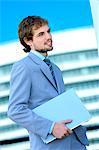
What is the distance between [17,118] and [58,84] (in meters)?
0.26

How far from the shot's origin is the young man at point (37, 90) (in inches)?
64.2

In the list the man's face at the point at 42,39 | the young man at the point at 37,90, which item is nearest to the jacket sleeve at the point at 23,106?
the young man at the point at 37,90

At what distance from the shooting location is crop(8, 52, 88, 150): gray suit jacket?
1635 mm

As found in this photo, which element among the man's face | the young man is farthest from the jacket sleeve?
the man's face

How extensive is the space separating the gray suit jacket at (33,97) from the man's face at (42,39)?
0.06 m

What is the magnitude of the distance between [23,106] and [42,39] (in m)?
0.32

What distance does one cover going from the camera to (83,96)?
138 ft

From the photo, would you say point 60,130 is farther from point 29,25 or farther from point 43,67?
point 29,25

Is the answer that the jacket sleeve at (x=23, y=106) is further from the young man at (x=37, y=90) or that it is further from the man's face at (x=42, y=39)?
the man's face at (x=42, y=39)

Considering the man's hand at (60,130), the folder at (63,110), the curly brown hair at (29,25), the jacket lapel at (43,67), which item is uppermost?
the curly brown hair at (29,25)

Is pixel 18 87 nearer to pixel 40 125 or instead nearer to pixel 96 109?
pixel 40 125

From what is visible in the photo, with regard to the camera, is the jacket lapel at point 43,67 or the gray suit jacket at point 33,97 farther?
the jacket lapel at point 43,67

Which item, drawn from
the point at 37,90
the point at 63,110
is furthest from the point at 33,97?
the point at 63,110

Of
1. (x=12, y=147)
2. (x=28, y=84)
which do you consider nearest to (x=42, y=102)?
(x=28, y=84)
